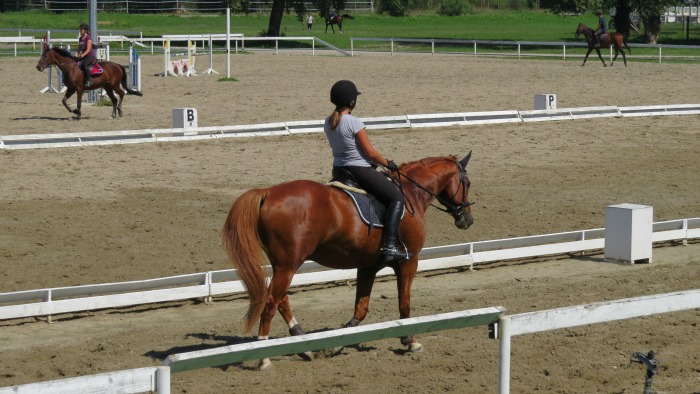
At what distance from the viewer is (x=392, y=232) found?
8570 mm

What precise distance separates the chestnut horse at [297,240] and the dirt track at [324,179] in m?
0.49

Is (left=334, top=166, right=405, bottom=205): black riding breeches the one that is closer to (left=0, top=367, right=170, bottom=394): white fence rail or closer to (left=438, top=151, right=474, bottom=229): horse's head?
(left=438, top=151, right=474, bottom=229): horse's head

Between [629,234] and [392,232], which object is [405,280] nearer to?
[392,232]

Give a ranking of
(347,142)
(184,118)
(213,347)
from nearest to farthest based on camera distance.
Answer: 1. (347,142)
2. (213,347)
3. (184,118)

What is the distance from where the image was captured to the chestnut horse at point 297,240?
8047 millimetres

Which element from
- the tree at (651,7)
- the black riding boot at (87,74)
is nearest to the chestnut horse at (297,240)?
the black riding boot at (87,74)

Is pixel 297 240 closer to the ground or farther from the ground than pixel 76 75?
closer to the ground

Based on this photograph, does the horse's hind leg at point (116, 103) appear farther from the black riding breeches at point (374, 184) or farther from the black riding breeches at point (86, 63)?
the black riding breeches at point (374, 184)

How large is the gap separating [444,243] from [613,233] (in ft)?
6.50

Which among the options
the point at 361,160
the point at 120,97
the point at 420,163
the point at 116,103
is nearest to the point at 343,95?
the point at 361,160

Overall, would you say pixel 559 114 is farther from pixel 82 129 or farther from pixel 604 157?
pixel 82 129

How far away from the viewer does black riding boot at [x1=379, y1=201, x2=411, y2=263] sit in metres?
8.58

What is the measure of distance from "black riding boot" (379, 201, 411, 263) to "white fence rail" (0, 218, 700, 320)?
2547 millimetres

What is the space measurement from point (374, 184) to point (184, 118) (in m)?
12.5
